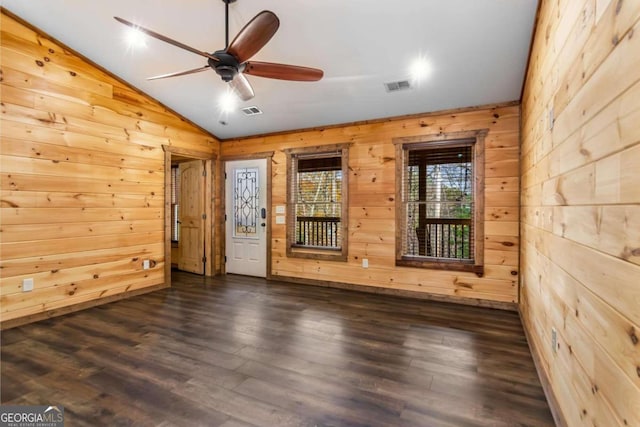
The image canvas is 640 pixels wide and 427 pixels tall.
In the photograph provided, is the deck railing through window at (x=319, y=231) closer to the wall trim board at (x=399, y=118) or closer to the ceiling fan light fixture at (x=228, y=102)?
the wall trim board at (x=399, y=118)

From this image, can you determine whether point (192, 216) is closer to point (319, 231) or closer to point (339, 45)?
point (319, 231)

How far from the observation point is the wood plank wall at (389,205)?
12.6 feet

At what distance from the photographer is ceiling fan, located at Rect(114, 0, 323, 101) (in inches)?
83.4

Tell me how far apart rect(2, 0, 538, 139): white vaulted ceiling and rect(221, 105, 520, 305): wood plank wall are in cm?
28

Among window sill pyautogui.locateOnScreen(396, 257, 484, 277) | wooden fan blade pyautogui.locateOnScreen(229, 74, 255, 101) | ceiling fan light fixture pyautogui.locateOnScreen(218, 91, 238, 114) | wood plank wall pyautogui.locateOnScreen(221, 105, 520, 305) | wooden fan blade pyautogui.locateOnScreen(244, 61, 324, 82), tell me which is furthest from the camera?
ceiling fan light fixture pyautogui.locateOnScreen(218, 91, 238, 114)

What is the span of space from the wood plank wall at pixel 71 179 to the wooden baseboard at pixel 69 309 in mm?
36

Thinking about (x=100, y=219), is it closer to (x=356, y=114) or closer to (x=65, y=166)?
(x=65, y=166)

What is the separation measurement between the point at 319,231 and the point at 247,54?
12.6 feet

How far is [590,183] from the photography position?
1.32 meters

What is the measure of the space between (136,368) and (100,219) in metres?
2.48

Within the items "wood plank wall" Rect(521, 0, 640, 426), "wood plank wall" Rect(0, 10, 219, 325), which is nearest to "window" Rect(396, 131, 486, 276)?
"wood plank wall" Rect(521, 0, 640, 426)

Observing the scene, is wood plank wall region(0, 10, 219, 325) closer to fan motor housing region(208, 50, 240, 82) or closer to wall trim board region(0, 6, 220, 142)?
wall trim board region(0, 6, 220, 142)

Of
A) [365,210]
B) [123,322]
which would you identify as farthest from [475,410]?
[123,322]

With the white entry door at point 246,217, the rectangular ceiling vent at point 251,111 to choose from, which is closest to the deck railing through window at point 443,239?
the white entry door at point 246,217
